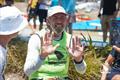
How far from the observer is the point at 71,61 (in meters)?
7.51

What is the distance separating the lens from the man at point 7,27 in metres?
3.93

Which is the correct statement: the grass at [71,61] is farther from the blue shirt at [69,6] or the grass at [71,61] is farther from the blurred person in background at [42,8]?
the blurred person in background at [42,8]

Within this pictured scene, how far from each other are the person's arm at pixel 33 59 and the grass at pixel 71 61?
2550 millimetres

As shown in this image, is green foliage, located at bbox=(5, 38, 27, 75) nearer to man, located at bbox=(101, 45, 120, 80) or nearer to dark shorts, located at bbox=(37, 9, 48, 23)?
man, located at bbox=(101, 45, 120, 80)

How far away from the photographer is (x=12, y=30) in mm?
3979

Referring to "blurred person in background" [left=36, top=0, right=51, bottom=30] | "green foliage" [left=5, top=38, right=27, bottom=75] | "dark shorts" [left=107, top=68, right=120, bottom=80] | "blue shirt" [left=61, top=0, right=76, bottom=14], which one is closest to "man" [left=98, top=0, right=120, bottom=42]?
"blue shirt" [left=61, top=0, right=76, bottom=14]

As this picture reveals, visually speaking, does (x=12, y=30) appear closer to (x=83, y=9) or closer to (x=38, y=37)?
(x=38, y=37)

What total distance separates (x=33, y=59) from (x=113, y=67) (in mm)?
1810

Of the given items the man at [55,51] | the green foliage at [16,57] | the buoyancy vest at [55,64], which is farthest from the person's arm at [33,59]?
the green foliage at [16,57]

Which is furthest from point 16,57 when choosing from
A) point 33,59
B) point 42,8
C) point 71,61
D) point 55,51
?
point 42,8

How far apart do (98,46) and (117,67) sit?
115 inches

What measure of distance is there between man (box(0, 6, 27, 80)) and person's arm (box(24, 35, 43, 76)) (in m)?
0.80

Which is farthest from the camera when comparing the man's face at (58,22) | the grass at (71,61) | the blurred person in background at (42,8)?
the blurred person in background at (42,8)

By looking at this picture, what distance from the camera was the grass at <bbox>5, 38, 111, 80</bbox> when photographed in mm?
7527
